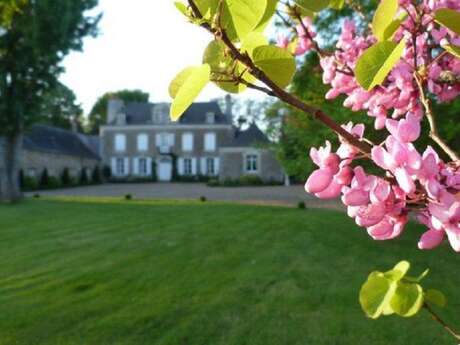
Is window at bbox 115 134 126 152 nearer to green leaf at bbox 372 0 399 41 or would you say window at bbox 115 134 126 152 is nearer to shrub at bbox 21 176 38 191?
shrub at bbox 21 176 38 191

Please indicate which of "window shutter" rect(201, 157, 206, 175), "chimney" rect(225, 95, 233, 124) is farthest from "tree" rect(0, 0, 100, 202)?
"chimney" rect(225, 95, 233, 124)

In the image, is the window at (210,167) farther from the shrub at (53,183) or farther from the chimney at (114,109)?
the shrub at (53,183)

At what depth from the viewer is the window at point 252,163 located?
39656mm

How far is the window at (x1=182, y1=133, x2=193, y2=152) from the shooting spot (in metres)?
45.4

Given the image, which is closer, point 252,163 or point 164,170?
point 252,163

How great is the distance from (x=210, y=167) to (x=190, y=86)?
4422cm

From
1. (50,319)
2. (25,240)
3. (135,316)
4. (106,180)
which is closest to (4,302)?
(50,319)

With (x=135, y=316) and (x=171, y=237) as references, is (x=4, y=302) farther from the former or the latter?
(x=171, y=237)

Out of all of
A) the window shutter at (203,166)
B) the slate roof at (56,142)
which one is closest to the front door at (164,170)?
the window shutter at (203,166)

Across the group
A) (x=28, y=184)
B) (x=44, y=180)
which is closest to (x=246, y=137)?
(x=44, y=180)

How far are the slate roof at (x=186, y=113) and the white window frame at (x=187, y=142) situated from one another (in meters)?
1.26

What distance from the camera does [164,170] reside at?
148 feet

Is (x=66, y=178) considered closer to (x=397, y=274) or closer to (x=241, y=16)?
(x=397, y=274)

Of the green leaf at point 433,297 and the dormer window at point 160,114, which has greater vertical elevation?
the dormer window at point 160,114
